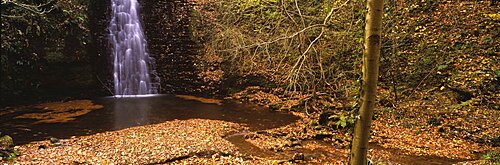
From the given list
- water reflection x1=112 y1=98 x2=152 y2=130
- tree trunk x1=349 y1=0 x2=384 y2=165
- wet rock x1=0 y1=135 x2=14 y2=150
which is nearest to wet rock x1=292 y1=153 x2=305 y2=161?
tree trunk x1=349 y1=0 x2=384 y2=165

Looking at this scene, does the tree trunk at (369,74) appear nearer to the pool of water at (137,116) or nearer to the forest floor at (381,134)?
the forest floor at (381,134)

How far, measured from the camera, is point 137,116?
449 inches

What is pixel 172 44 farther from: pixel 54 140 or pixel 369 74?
pixel 369 74

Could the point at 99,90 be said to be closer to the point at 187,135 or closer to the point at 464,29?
the point at 187,135

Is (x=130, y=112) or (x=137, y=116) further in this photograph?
(x=130, y=112)

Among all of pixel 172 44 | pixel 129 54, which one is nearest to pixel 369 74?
pixel 129 54

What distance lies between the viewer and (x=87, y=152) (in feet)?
24.2

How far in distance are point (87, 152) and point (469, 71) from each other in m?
10.7

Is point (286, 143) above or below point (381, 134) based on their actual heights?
below

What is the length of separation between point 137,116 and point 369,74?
10.0 meters

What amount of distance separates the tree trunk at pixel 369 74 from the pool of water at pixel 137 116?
7096 millimetres

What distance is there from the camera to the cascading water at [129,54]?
619 inches

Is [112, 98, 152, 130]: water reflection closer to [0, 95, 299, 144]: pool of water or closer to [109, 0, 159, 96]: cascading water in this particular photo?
[0, 95, 299, 144]: pool of water

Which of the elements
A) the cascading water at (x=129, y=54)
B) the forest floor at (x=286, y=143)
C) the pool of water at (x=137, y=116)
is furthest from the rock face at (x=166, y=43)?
the forest floor at (x=286, y=143)
